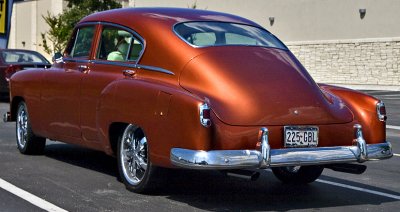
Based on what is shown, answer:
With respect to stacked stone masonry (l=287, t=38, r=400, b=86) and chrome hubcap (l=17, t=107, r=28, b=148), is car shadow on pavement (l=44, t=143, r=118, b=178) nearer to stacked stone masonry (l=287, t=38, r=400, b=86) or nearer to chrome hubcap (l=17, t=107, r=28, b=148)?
chrome hubcap (l=17, t=107, r=28, b=148)

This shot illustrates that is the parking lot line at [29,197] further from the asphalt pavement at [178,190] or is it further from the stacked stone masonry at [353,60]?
the stacked stone masonry at [353,60]

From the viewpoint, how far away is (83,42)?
8.88 m

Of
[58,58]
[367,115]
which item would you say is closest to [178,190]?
[367,115]

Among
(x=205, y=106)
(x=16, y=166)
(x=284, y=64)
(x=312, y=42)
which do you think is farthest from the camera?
(x=312, y=42)

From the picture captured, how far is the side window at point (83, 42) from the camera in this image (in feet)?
28.5

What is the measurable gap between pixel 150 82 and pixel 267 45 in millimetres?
1326

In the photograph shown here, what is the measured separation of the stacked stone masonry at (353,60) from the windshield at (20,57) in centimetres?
1692

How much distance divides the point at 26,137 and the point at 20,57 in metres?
11.1

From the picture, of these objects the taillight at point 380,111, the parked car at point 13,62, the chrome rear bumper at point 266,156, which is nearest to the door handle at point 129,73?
the chrome rear bumper at point 266,156

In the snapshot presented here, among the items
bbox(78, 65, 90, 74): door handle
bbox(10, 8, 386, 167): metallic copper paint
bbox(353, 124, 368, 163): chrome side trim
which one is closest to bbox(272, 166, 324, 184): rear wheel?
bbox(10, 8, 386, 167): metallic copper paint

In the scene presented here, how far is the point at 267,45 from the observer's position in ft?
25.6

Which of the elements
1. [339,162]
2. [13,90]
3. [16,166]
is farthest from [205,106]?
[13,90]

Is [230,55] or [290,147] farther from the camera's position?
[230,55]

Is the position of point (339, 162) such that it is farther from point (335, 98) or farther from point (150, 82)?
point (150, 82)
